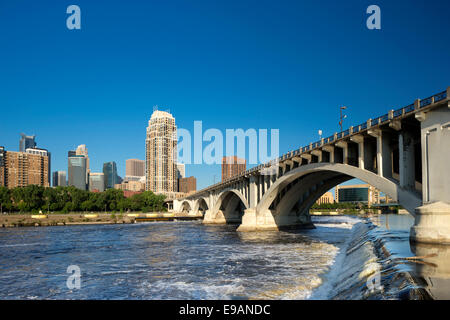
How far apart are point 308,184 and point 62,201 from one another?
120 metres

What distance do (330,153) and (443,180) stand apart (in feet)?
61.8

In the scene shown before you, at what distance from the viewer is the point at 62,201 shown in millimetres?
148500

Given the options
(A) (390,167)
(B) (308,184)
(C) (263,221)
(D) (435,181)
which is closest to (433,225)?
(D) (435,181)

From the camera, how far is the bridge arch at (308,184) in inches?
1302

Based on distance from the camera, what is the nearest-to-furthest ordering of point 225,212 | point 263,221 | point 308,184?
point 308,184
point 263,221
point 225,212

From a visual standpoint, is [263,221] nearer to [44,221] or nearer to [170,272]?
[170,272]

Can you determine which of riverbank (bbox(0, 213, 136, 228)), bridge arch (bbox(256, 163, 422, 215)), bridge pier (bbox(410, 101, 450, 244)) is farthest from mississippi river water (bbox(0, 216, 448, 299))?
riverbank (bbox(0, 213, 136, 228))

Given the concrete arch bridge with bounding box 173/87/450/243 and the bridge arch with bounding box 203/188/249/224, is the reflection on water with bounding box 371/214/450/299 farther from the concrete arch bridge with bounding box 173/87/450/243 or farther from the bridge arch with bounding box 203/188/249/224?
the bridge arch with bounding box 203/188/249/224

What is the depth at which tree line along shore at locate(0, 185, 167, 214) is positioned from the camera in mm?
137500

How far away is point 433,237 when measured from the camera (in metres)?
22.6

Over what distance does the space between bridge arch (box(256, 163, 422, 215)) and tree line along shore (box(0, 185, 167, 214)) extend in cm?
10540

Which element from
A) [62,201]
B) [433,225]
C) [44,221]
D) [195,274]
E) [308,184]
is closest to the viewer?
[433,225]
